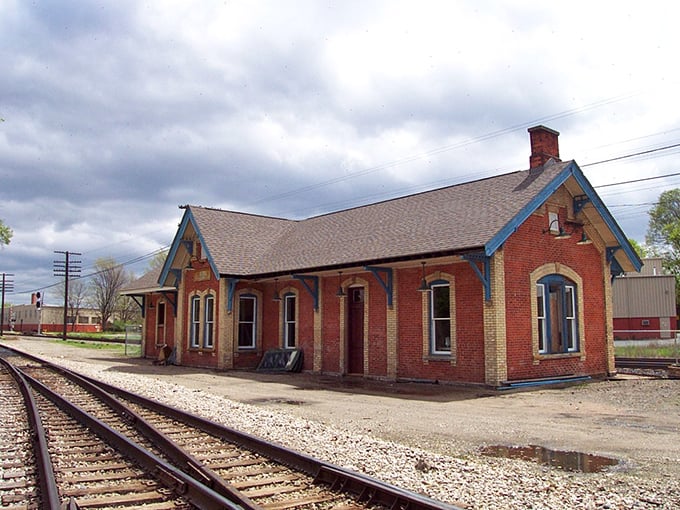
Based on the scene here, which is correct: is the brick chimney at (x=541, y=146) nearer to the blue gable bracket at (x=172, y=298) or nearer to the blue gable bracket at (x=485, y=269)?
the blue gable bracket at (x=485, y=269)

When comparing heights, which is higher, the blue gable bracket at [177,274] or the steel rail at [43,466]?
the blue gable bracket at [177,274]

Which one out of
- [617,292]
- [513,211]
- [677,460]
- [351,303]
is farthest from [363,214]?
[617,292]

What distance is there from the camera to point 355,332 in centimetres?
1883

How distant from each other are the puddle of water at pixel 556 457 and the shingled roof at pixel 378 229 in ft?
21.5

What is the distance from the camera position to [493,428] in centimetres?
980

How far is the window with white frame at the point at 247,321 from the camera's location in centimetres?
2258

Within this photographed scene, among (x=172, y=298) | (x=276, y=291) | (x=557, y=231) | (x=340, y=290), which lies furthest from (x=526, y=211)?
(x=172, y=298)

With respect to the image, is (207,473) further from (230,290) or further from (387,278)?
(230,290)

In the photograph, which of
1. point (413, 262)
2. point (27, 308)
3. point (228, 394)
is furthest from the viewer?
point (27, 308)

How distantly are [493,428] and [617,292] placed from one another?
38.3 m

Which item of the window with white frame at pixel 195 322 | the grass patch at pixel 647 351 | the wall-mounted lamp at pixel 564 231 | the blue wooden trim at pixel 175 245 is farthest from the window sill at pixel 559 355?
the blue wooden trim at pixel 175 245

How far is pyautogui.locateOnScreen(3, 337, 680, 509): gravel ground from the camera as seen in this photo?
6113 millimetres

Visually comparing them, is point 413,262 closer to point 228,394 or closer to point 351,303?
point 351,303

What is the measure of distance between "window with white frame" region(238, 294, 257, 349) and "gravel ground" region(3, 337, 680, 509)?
4.41 metres
